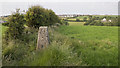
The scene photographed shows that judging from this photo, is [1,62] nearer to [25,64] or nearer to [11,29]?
[25,64]

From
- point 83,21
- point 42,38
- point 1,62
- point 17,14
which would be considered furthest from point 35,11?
point 83,21

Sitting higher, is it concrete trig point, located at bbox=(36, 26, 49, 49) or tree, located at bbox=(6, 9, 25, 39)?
tree, located at bbox=(6, 9, 25, 39)

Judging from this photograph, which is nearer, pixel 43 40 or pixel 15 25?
pixel 43 40

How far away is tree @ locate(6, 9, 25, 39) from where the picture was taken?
21.7 ft

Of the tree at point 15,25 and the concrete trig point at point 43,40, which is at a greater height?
the tree at point 15,25

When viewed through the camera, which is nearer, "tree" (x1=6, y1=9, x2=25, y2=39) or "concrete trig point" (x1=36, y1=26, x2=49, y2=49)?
"concrete trig point" (x1=36, y1=26, x2=49, y2=49)

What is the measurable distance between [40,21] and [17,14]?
4.14 m

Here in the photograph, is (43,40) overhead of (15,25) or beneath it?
beneath

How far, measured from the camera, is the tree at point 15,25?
21.7ft

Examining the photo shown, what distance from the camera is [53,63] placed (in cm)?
334

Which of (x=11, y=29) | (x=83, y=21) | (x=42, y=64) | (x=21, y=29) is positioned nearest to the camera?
(x=42, y=64)

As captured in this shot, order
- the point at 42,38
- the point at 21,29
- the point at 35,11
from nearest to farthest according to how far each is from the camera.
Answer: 1. the point at 42,38
2. the point at 21,29
3. the point at 35,11

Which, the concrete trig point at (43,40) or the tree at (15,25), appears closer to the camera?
the concrete trig point at (43,40)

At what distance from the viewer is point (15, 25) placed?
6652 millimetres
